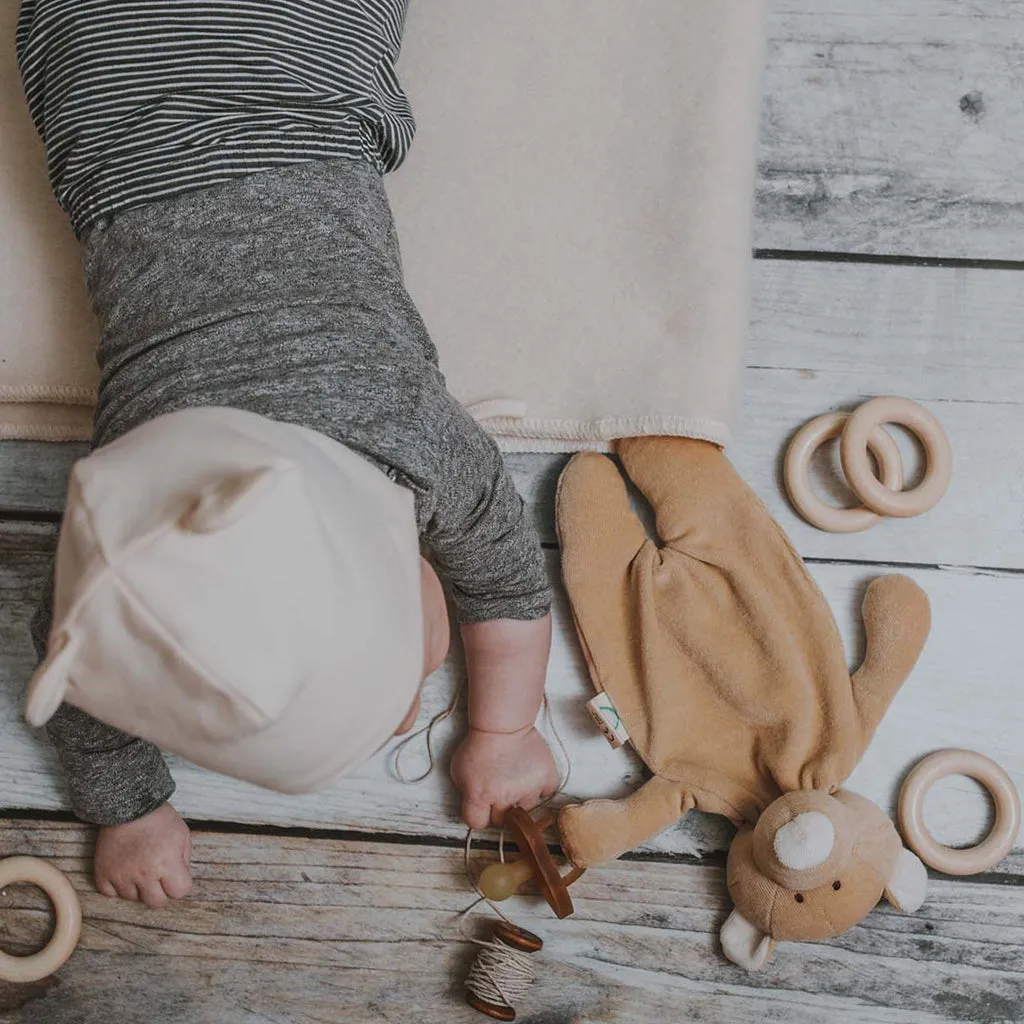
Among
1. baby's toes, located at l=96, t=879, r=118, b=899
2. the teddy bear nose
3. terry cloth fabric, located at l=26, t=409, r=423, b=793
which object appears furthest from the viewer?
baby's toes, located at l=96, t=879, r=118, b=899

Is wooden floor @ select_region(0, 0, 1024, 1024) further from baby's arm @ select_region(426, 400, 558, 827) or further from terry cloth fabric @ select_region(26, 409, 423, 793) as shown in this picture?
terry cloth fabric @ select_region(26, 409, 423, 793)

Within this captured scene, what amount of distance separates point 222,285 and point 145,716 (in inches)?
11.3

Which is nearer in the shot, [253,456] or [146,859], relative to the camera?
[253,456]

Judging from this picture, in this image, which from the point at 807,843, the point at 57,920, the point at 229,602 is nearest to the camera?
the point at 229,602

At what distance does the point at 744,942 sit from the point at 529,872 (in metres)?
0.15

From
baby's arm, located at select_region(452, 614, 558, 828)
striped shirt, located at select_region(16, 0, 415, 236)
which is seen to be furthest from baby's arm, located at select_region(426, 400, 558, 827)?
striped shirt, located at select_region(16, 0, 415, 236)

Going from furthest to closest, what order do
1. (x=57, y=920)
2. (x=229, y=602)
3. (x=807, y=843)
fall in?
(x=57, y=920)
(x=807, y=843)
(x=229, y=602)

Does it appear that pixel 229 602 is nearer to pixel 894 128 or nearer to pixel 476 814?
pixel 476 814

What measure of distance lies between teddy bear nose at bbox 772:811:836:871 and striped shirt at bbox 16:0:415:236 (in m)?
0.51

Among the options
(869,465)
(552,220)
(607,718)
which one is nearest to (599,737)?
(607,718)

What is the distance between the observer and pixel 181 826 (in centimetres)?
79

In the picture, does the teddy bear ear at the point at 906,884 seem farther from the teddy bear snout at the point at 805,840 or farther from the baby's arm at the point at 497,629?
the baby's arm at the point at 497,629

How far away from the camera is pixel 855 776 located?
780 millimetres

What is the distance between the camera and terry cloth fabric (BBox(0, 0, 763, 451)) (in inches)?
31.1
